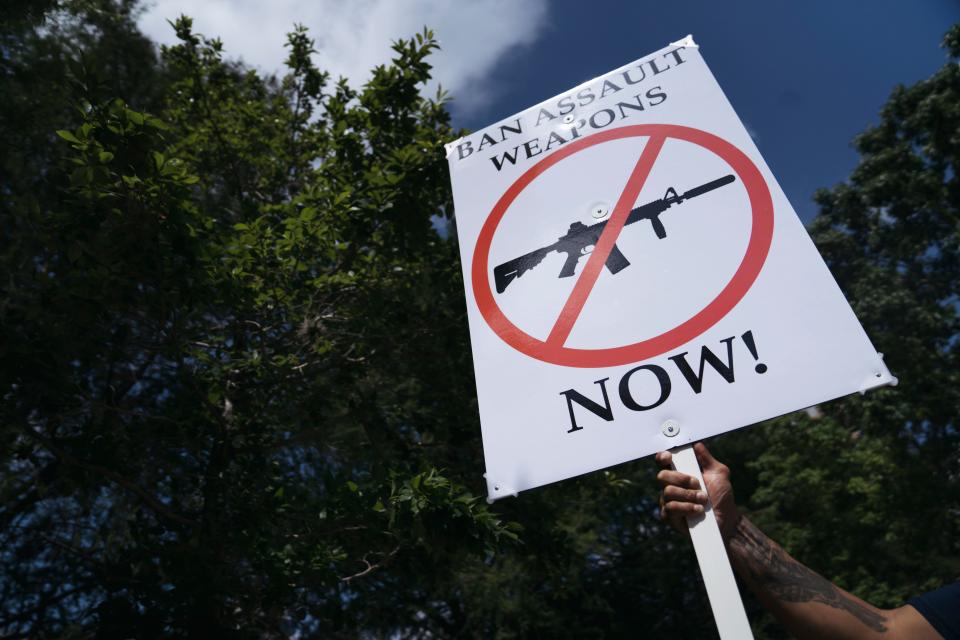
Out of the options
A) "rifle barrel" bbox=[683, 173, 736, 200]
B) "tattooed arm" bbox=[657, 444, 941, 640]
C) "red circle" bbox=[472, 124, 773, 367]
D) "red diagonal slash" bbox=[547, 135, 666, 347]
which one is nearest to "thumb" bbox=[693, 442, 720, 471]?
"tattooed arm" bbox=[657, 444, 941, 640]

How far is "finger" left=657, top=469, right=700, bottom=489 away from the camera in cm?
143

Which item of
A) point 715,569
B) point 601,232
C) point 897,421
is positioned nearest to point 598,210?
point 601,232

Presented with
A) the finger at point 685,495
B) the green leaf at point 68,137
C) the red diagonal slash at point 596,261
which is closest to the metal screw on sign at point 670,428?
the finger at point 685,495

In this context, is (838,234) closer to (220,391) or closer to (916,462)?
(916,462)

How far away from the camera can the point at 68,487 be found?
4129 mm

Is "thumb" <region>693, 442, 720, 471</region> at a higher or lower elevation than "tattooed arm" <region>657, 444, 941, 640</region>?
higher

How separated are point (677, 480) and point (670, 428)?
0.12 metres

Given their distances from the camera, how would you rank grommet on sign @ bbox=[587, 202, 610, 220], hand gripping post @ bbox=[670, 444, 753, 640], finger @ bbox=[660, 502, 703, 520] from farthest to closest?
1. grommet on sign @ bbox=[587, 202, 610, 220]
2. finger @ bbox=[660, 502, 703, 520]
3. hand gripping post @ bbox=[670, 444, 753, 640]

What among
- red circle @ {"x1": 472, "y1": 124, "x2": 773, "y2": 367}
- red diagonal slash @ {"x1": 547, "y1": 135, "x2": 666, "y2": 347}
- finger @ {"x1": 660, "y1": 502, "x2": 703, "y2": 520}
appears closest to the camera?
finger @ {"x1": 660, "y1": 502, "x2": 703, "y2": 520}

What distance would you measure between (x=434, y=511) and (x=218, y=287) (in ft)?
6.75

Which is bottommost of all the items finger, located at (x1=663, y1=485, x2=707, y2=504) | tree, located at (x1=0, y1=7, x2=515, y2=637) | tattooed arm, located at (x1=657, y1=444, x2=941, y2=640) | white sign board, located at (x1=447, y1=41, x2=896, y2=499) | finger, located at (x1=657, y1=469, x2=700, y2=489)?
tattooed arm, located at (x1=657, y1=444, x2=941, y2=640)

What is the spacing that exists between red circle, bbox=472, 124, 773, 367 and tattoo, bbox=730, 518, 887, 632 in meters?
0.58

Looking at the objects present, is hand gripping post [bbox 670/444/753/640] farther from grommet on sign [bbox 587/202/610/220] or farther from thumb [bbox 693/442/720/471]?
grommet on sign [bbox 587/202/610/220]

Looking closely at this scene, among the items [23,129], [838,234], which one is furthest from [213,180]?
[838,234]
